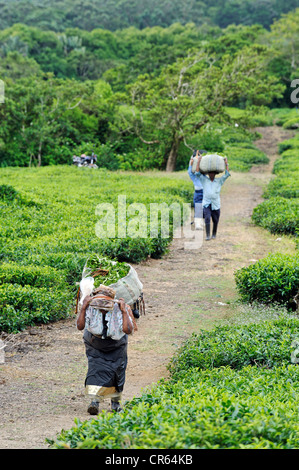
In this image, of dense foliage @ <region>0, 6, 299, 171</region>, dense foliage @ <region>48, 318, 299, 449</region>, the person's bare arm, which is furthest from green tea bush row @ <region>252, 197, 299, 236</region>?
dense foliage @ <region>0, 6, 299, 171</region>

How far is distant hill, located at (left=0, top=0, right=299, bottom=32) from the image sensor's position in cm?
7025

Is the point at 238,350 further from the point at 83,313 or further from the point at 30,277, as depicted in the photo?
the point at 30,277

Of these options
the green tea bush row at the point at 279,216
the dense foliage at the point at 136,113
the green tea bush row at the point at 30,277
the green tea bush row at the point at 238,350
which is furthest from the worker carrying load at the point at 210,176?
the dense foliage at the point at 136,113

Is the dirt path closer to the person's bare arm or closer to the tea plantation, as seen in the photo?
the tea plantation

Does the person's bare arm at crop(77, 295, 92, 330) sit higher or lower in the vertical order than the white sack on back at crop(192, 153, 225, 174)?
lower

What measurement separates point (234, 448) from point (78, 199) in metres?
11.1

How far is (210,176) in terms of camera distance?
35.8 feet

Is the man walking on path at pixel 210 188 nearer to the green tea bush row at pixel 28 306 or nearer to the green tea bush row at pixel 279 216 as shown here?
the green tea bush row at pixel 279 216

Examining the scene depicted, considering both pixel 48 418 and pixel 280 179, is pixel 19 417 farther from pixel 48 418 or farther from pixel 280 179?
pixel 280 179

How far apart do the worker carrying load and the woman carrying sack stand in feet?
20.4

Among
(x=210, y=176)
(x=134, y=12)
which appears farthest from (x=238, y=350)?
(x=134, y=12)

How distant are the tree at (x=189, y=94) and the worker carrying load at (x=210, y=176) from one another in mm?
10667

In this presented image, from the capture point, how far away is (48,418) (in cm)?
484

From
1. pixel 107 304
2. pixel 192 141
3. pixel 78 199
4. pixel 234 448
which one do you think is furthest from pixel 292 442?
pixel 192 141
